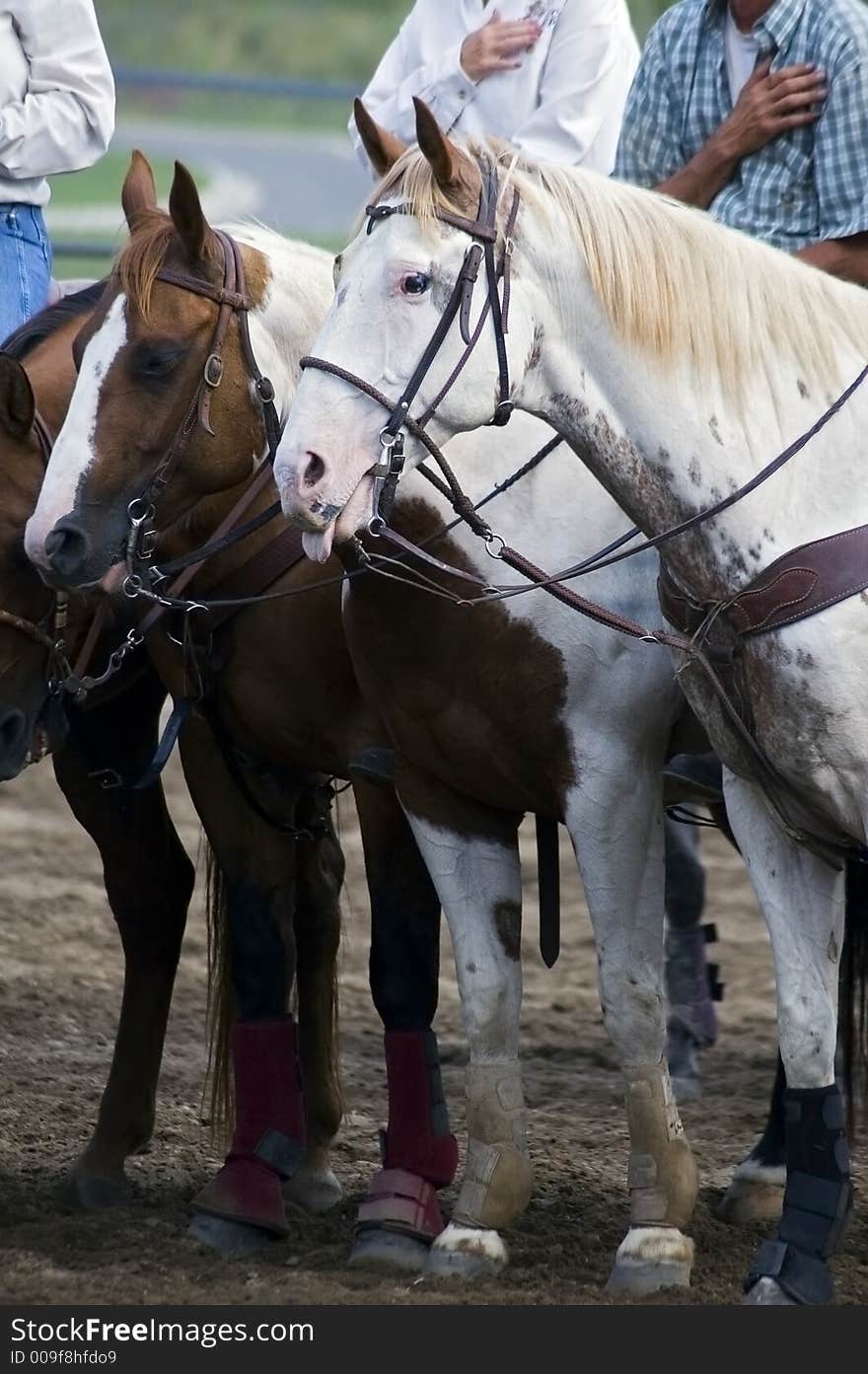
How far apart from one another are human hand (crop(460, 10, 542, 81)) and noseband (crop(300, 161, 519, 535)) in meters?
1.30

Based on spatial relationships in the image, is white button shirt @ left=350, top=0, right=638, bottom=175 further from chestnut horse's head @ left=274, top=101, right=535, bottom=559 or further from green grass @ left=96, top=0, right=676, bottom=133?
green grass @ left=96, top=0, right=676, bottom=133

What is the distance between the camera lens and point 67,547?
3355 millimetres

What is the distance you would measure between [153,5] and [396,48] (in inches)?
435

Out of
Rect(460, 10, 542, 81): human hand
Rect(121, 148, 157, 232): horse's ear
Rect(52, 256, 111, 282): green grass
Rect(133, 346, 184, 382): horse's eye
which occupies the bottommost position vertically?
Rect(133, 346, 184, 382): horse's eye

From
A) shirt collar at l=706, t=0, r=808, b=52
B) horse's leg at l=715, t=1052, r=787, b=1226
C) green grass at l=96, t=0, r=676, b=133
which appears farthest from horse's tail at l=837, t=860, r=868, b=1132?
green grass at l=96, t=0, r=676, b=133

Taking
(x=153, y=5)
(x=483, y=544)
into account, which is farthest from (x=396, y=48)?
(x=153, y=5)

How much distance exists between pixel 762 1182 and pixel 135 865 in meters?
1.54

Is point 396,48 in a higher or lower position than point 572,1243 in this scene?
higher

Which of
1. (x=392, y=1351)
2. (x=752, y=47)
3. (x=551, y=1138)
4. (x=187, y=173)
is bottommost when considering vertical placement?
(x=392, y=1351)

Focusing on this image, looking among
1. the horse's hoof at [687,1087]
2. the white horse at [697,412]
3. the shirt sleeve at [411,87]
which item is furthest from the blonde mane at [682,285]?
the horse's hoof at [687,1087]

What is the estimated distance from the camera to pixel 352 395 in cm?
293

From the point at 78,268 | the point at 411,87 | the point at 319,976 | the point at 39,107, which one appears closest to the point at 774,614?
the point at 319,976

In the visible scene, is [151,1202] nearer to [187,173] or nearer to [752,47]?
[187,173]

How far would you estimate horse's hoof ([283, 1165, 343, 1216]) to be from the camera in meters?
4.20
